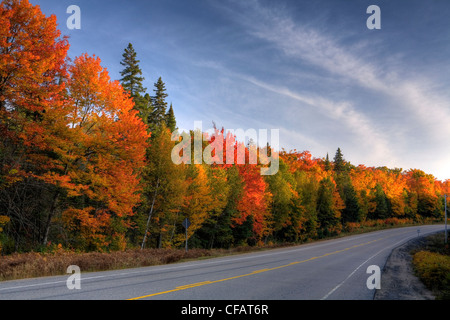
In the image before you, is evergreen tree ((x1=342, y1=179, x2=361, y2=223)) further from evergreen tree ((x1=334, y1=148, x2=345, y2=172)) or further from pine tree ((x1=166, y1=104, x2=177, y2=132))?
pine tree ((x1=166, y1=104, x2=177, y2=132))

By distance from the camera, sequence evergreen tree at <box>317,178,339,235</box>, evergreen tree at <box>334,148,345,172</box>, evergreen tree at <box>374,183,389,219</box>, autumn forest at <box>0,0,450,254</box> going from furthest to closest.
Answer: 1. evergreen tree at <box>334,148,345,172</box>
2. evergreen tree at <box>374,183,389,219</box>
3. evergreen tree at <box>317,178,339,235</box>
4. autumn forest at <box>0,0,450,254</box>

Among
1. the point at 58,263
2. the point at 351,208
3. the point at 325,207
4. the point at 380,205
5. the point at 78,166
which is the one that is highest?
the point at 78,166

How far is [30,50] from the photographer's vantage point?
14.6 m

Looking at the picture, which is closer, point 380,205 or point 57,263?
point 57,263

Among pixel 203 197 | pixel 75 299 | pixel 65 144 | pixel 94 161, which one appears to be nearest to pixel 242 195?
pixel 203 197

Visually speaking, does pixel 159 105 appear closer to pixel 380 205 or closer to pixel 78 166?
pixel 78 166

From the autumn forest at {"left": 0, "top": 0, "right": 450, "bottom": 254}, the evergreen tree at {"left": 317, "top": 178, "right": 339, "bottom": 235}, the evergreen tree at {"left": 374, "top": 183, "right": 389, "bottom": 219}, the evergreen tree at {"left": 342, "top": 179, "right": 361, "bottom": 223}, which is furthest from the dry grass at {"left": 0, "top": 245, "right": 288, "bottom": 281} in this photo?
the evergreen tree at {"left": 374, "top": 183, "right": 389, "bottom": 219}

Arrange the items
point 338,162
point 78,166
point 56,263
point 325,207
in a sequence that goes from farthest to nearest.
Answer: point 338,162 < point 325,207 < point 78,166 < point 56,263

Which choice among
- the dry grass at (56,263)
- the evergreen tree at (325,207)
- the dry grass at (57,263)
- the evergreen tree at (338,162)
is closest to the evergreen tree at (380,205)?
the evergreen tree at (338,162)

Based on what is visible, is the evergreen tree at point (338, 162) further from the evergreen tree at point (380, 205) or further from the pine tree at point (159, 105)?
the pine tree at point (159, 105)

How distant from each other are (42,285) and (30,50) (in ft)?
38.8

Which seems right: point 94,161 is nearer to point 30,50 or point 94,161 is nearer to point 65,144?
point 65,144

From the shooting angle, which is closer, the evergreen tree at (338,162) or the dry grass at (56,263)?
the dry grass at (56,263)

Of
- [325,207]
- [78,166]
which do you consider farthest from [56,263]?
[325,207]
